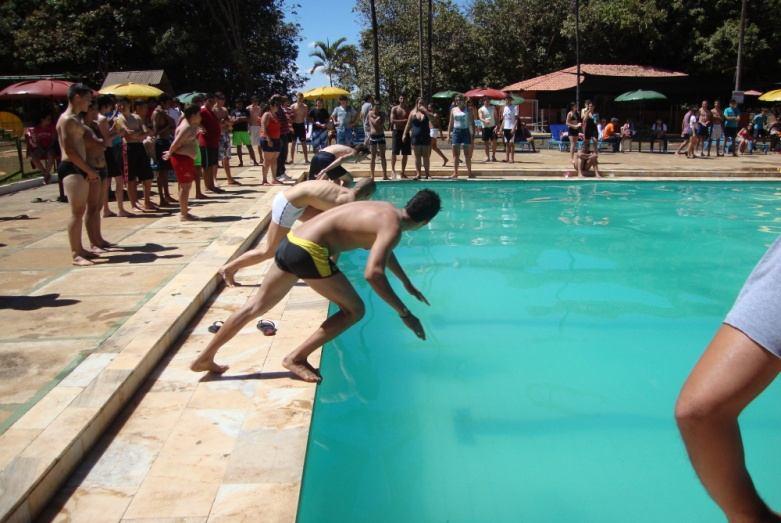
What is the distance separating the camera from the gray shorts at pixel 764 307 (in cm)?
122

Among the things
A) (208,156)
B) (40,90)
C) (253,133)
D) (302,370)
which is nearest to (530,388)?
(302,370)

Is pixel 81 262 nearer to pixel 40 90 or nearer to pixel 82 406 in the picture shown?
pixel 82 406

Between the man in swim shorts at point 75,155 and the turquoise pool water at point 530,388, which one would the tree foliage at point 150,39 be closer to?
the man in swim shorts at point 75,155

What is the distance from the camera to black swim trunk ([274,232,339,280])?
13.4 ft

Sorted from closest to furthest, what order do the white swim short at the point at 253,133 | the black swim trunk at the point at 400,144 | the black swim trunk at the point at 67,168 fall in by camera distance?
the black swim trunk at the point at 67,168 → the black swim trunk at the point at 400,144 → the white swim short at the point at 253,133

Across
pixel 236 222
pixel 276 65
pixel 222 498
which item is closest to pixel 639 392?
pixel 222 498

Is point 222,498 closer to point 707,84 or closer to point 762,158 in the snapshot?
point 762,158

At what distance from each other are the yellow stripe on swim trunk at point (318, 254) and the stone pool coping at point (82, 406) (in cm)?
123

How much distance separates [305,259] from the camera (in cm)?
408

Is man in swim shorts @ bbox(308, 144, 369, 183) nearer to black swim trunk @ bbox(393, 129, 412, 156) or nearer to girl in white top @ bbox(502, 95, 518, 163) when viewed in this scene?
black swim trunk @ bbox(393, 129, 412, 156)

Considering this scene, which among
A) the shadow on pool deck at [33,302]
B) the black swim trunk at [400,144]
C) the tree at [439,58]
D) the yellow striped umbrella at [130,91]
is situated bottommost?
the shadow on pool deck at [33,302]

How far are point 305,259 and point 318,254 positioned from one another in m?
0.08

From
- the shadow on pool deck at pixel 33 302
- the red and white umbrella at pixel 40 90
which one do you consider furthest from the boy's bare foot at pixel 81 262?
the red and white umbrella at pixel 40 90

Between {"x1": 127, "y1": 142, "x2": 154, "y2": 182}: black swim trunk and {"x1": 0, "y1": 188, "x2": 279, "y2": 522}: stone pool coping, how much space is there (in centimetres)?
418
